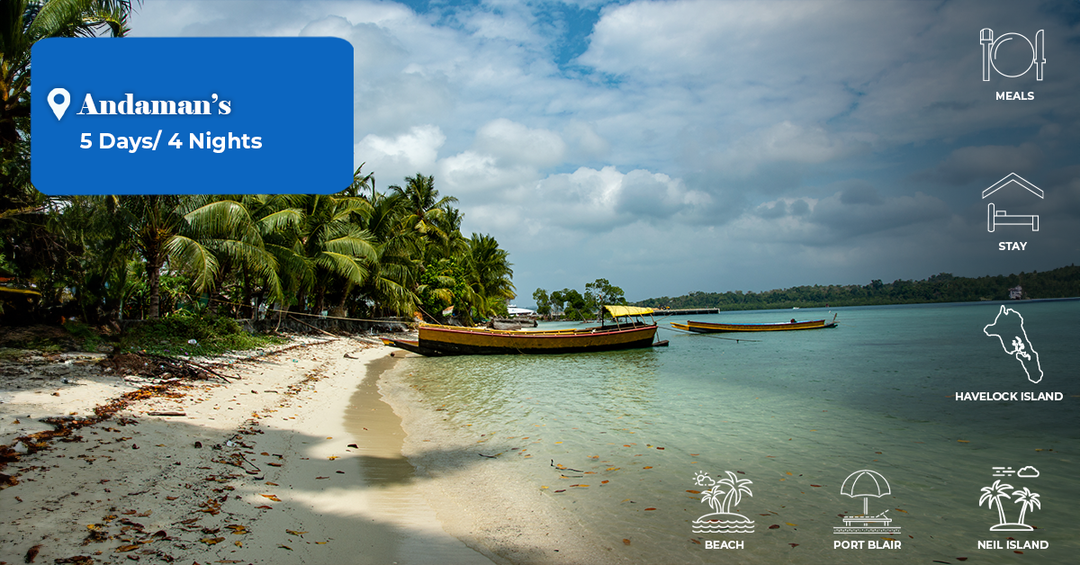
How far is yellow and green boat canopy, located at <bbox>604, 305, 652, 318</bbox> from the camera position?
70.7ft

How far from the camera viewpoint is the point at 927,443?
6777 millimetres

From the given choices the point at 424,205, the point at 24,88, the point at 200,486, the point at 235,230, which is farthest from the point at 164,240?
the point at 424,205

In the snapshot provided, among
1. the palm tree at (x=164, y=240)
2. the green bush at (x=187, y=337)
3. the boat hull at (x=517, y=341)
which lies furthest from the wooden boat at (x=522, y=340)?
the palm tree at (x=164, y=240)

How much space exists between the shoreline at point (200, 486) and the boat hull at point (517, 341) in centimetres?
1138

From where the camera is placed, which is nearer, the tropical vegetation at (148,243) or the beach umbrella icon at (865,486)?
the beach umbrella icon at (865,486)

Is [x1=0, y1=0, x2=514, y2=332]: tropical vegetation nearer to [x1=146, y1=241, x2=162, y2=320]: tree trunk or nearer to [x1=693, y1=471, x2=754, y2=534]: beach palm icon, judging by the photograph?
[x1=146, y1=241, x2=162, y2=320]: tree trunk

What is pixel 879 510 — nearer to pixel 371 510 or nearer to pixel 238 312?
pixel 371 510

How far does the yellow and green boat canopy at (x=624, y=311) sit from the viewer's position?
21.5 metres

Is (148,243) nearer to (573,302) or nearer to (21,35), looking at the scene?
(21,35)

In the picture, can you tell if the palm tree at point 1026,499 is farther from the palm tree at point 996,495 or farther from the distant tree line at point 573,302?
the distant tree line at point 573,302

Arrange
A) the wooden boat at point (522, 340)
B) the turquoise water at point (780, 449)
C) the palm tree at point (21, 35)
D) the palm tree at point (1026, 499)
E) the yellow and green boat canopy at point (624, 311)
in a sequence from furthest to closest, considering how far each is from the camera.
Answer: the yellow and green boat canopy at point (624, 311) → the wooden boat at point (522, 340) → the palm tree at point (21, 35) → the palm tree at point (1026, 499) → the turquoise water at point (780, 449)

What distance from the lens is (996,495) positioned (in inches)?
187

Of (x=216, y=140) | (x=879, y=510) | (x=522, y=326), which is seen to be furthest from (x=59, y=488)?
(x=522, y=326)

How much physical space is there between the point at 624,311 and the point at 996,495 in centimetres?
1690
